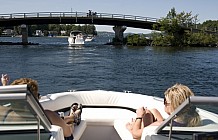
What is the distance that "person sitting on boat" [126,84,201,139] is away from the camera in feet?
8.23

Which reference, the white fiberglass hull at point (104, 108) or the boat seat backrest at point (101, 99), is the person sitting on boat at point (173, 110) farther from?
the boat seat backrest at point (101, 99)

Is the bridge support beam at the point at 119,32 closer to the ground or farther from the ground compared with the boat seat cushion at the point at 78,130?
farther from the ground

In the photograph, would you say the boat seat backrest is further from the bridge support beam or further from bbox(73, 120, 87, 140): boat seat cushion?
the bridge support beam

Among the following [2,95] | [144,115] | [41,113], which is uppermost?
[2,95]

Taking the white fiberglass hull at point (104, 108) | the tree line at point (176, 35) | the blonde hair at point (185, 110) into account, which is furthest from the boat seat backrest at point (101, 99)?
the tree line at point (176, 35)

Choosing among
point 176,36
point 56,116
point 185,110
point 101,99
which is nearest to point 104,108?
point 101,99

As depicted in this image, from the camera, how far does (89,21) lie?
48188 mm

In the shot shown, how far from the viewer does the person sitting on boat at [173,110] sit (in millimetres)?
2508

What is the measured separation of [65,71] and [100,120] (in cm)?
1681

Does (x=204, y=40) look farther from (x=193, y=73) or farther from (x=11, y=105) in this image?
(x=11, y=105)

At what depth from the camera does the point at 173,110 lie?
2.86 metres

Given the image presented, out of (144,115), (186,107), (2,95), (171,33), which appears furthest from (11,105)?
(171,33)

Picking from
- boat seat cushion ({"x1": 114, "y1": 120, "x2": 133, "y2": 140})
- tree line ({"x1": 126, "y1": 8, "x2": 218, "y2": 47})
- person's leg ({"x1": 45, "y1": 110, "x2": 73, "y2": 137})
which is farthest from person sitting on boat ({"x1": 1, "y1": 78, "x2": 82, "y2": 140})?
tree line ({"x1": 126, "y1": 8, "x2": 218, "y2": 47})

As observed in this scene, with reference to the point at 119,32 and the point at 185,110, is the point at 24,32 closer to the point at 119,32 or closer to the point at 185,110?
the point at 119,32
